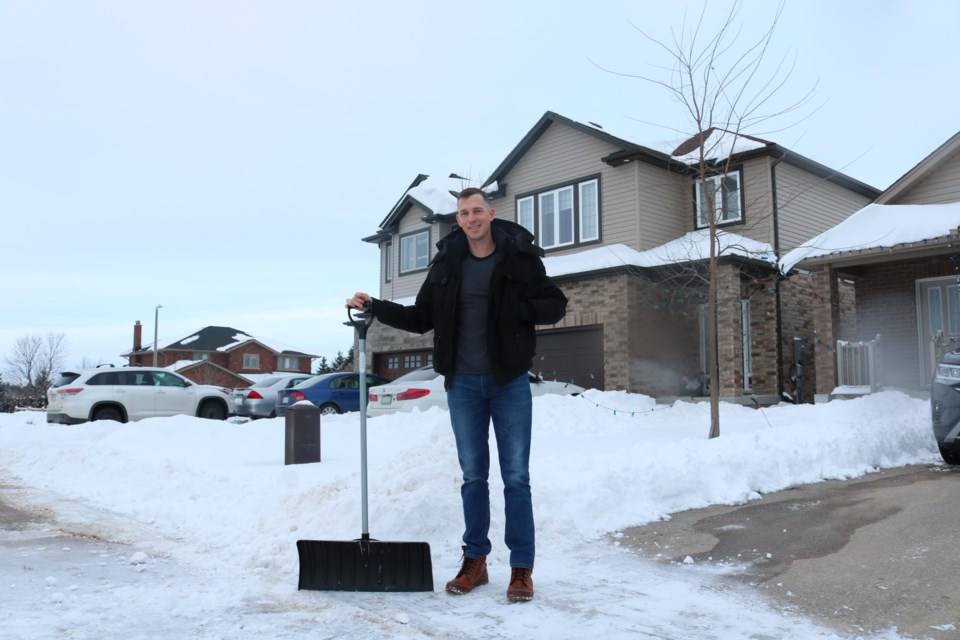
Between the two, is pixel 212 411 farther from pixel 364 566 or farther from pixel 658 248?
pixel 364 566

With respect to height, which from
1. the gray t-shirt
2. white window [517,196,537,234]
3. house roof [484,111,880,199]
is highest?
house roof [484,111,880,199]

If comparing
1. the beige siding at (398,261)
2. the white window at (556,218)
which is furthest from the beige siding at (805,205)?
the beige siding at (398,261)

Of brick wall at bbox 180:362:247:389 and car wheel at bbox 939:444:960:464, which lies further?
brick wall at bbox 180:362:247:389

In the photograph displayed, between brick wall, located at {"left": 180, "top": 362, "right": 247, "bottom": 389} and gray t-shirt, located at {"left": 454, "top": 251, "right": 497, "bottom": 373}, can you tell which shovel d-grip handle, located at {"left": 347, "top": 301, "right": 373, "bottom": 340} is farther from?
brick wall, located at {"left": 180, "top": 362, "right": 247, "bottom": 389}

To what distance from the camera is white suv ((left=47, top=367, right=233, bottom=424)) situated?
1647 centimetres

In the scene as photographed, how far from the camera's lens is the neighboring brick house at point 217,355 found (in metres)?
53.2

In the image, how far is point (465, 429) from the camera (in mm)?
4176

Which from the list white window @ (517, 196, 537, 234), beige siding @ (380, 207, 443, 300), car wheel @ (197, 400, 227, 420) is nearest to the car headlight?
white window @ (517, 196, 537, 234)

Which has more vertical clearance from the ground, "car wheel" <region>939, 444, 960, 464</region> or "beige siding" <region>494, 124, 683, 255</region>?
"beige siding" <region>494, 124, 683, 255</region>

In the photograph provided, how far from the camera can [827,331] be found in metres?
14.3

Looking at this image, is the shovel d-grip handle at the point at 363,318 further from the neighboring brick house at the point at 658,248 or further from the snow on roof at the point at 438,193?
the snow on roof at the point at 438,193

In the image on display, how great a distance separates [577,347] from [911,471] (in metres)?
10.2

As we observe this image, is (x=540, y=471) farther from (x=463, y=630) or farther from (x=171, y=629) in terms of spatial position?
(x=171, y=629)

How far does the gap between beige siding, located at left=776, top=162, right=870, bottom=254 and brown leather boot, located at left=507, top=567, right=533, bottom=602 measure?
47.7ft
